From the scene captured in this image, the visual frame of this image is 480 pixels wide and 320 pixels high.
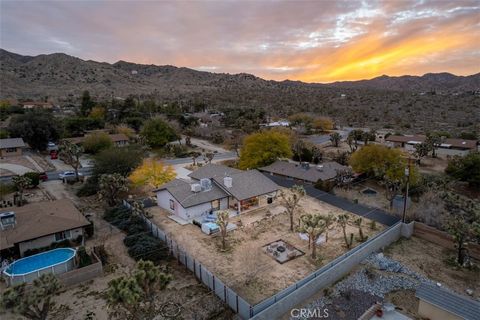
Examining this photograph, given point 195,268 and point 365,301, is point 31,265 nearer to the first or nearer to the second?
point 195,268

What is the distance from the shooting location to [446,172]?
40.1 meters

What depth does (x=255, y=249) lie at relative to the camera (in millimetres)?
23297

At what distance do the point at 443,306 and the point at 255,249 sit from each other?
1204 centimetres

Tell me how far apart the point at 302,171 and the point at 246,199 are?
13.1m

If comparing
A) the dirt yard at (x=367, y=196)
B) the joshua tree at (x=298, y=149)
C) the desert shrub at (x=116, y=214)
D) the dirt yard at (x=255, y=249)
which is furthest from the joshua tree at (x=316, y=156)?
the desert shrub at (x=116, y=214)

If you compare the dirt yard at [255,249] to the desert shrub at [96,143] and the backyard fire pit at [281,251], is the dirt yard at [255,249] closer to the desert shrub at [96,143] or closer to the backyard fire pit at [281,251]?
the backyard fire pit at [281,251]

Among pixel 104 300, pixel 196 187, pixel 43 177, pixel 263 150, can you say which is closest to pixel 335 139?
pixel 263 150

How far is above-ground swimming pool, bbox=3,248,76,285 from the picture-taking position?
18.6 metres

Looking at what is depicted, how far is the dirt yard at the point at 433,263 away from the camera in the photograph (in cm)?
1980

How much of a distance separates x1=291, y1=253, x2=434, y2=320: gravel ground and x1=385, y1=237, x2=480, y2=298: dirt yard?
96 centimetres

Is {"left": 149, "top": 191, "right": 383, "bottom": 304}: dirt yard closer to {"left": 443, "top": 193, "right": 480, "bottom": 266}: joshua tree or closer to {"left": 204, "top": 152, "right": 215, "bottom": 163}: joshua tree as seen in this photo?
{"left": 443, "top": 193, "right": 480, "bottom": 266}: joshua tree

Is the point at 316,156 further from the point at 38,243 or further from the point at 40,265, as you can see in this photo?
the point at 40,265

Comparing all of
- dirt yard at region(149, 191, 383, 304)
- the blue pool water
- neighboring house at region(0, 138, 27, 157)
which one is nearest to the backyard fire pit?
dirt yard at region(149, 191, 383, 304)

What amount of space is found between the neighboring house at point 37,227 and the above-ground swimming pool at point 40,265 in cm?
131
